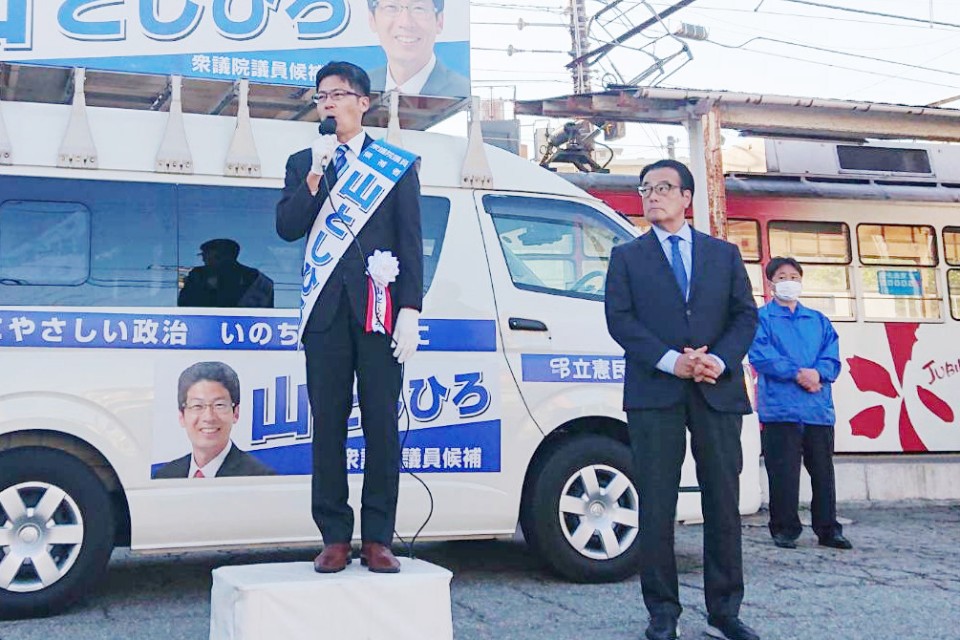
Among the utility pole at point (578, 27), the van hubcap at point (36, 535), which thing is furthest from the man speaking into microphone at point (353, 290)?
the utility pole at point (578, 27)

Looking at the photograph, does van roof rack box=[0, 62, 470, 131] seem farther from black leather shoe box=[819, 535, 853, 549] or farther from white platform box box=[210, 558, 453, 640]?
black leather shoe box=[819, 535, 853, 549]

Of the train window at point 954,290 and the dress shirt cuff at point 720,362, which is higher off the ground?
the train window at point 954,290

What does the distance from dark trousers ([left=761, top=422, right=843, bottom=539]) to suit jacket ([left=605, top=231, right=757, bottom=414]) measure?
2909 millimetres

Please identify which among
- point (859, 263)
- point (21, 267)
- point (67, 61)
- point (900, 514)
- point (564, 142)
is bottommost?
point (900, 514)

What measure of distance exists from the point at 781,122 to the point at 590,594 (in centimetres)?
580

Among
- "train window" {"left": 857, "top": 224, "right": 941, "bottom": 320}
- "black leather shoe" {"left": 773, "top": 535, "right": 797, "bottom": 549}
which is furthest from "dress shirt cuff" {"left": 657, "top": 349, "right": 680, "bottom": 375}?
"train window" {"left": 857, "top": 224, "right": 941, "bottom": 320}

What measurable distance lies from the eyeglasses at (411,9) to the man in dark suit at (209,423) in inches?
111

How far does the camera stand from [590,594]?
5.25 m

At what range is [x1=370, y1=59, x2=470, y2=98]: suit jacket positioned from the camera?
250 inches

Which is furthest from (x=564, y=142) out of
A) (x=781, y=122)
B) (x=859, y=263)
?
(x=859, y=263)

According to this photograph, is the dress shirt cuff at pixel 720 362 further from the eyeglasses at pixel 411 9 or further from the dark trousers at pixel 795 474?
the eyeglasses at pixel 411 9

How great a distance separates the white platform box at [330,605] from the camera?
3.14 m

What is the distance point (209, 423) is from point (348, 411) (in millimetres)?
1306

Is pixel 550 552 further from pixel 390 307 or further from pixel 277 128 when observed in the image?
pixel 277 128
